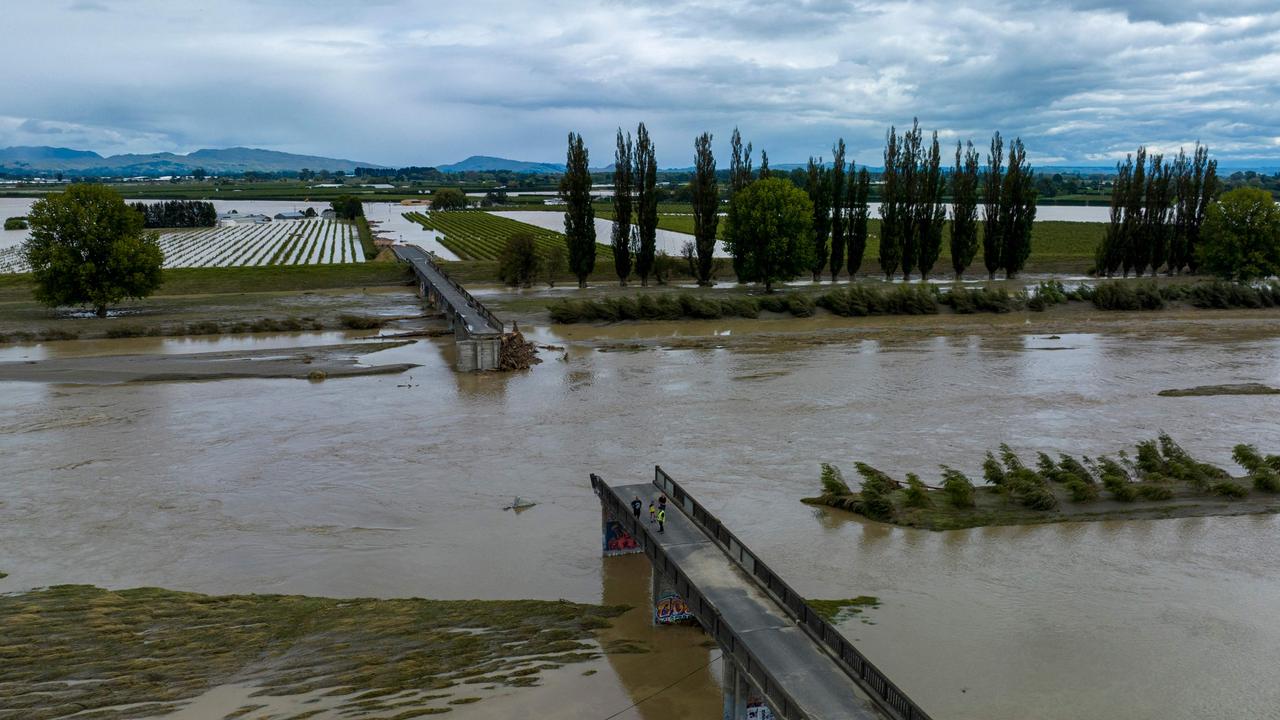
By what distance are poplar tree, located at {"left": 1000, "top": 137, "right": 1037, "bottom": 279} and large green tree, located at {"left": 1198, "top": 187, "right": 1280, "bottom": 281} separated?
37.1ft

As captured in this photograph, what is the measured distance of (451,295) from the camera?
170ft

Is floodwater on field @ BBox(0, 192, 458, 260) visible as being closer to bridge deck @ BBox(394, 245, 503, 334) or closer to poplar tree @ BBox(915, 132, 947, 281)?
bridge deck @ BBox(394, 245, 503, 334)

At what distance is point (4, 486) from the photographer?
25.1m

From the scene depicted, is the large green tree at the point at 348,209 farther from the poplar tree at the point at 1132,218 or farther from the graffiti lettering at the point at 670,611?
the graffiti lettering at the point at 670,611

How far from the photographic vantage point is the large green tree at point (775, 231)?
192ft

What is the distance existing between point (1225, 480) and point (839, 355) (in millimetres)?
20073

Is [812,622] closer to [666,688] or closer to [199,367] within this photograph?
[666,688]

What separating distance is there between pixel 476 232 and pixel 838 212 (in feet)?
172

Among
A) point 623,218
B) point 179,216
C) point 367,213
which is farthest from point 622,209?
point 367,213

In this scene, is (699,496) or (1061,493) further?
(699,496)

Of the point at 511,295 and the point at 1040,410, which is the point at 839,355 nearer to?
the point at 1040,410

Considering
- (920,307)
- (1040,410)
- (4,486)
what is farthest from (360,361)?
(920,307)

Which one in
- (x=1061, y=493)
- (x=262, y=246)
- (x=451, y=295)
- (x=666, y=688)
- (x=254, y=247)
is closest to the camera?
(x=666, y=688)

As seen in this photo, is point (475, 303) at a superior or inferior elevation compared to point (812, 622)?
superior
